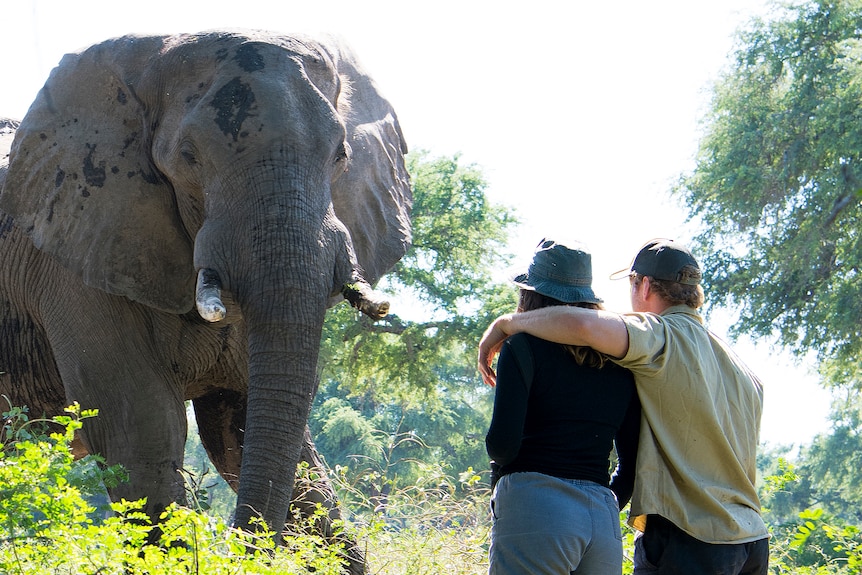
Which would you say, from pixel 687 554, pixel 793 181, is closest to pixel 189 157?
pixel 687 554

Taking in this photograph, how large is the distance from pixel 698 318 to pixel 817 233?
15.2 meters

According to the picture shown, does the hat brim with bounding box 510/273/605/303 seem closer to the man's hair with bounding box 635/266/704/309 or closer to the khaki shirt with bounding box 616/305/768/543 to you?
the khaki shirt with bounding box 616/305/768/543

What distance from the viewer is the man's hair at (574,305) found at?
3672mm

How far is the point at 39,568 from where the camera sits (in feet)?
12.6

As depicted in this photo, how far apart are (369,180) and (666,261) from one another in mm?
3587

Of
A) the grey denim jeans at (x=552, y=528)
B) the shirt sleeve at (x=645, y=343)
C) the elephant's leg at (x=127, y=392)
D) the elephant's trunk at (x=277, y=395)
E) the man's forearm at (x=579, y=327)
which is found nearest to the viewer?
the grey denim jeans at (x=552, y=528)

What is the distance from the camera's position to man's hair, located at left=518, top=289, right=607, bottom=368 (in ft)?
12.0

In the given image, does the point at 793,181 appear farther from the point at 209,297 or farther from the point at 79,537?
the point at 79,537

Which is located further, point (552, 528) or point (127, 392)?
point (127, 392)

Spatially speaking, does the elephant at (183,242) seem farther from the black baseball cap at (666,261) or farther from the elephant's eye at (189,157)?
the black baseball cap at (666,261)

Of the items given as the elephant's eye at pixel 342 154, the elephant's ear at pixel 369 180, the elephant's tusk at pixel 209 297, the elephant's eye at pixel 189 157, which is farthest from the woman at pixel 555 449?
the elephant's ear at pixel 369 180

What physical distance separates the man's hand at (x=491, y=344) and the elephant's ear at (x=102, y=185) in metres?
2.71

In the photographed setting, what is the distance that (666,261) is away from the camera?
159 inches

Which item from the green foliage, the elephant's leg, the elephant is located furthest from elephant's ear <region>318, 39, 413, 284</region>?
the green foliage
